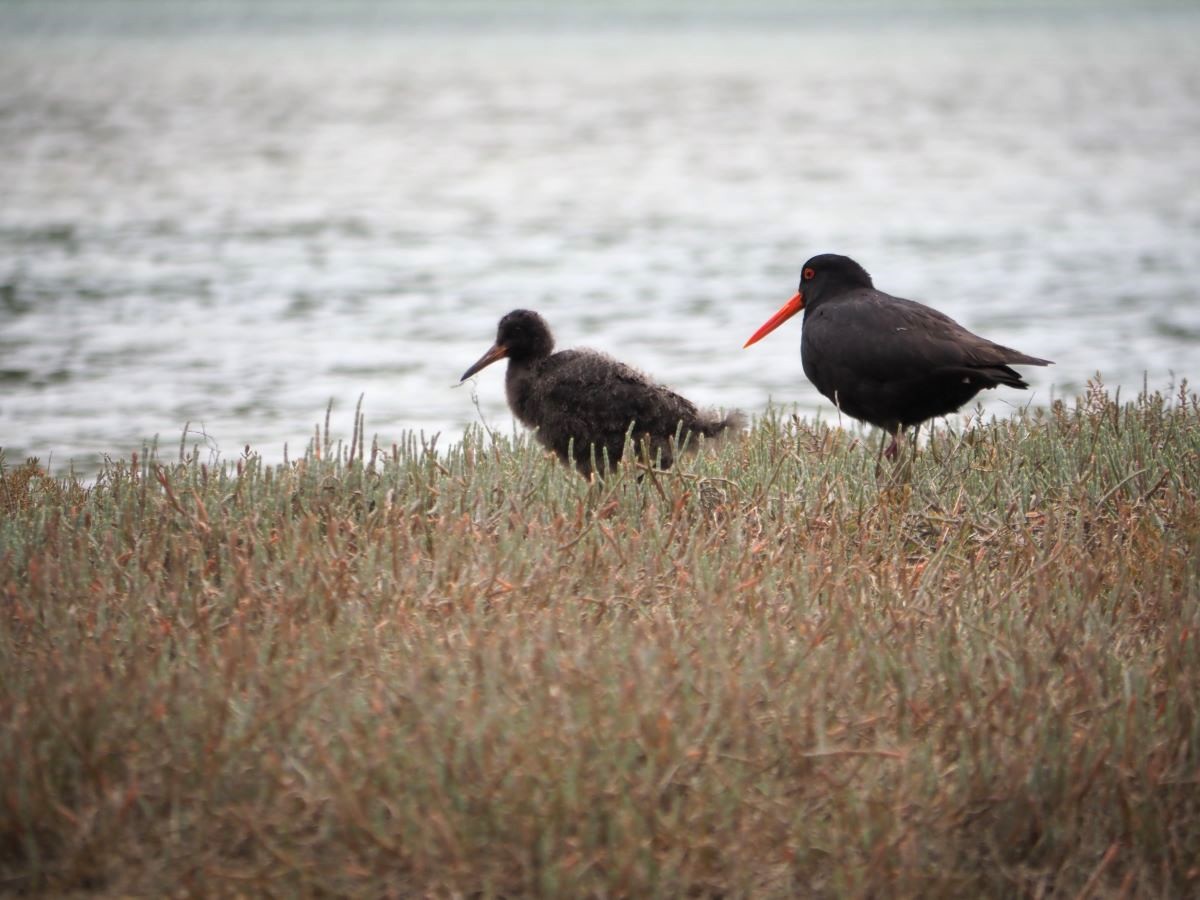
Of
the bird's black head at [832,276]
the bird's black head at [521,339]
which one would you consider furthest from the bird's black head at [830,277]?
the bird's black head at [521,339]

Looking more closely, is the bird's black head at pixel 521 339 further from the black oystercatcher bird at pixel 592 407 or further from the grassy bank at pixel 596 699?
the grassy bank at pixel 596 699

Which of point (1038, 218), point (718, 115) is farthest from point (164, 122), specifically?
point (1038, 218)

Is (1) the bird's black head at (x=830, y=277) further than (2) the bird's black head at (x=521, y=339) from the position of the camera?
Yes

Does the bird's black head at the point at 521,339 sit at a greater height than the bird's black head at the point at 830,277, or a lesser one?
lesser

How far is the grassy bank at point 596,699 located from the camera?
4383 mm

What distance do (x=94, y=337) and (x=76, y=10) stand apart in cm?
14609

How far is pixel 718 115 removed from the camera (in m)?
56.6

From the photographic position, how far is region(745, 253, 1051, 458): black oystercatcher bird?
24.8 feet

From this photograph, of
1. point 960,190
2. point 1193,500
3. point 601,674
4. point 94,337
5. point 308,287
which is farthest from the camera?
point 960,190

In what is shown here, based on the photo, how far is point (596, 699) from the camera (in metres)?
4.84

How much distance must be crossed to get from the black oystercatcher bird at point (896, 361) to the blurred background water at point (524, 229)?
8.97 ft

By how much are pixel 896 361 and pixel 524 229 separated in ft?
76.7

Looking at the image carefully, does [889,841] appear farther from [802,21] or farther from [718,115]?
[802,21]

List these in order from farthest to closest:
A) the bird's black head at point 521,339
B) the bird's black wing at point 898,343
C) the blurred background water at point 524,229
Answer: the blurred background water at point 524,229, the bird's black head at point 521,339, the bird's black wing at point 898,343
